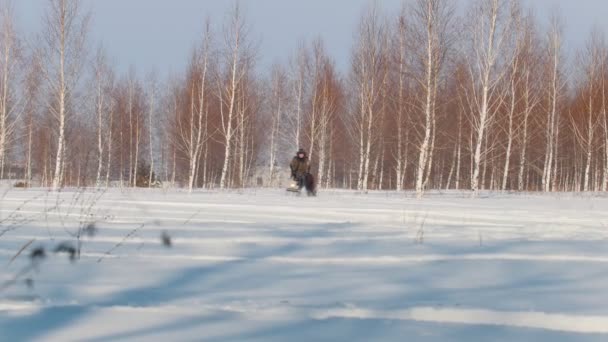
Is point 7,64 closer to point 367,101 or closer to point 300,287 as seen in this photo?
point 367,101

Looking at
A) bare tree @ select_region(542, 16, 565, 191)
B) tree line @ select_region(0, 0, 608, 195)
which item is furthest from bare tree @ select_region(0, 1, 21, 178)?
bare tree @ select_region(542, 16, 565, 191)

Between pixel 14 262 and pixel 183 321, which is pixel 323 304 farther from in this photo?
pixel 14 262

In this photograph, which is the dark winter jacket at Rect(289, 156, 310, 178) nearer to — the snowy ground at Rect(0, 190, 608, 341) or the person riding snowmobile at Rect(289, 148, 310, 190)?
the person riding snowmobile at Rect(289, 148, 310, 190)

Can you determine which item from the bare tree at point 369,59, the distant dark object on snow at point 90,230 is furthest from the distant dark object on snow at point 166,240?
the bare tree at point 369,59

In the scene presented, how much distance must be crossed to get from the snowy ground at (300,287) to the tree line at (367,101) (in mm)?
10345

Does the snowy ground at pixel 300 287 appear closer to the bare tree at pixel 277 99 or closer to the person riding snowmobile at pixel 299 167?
the person riding snowmobile at pixel 299 167

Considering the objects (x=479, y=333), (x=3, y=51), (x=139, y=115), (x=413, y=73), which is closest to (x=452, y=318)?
(x=479, y=333)

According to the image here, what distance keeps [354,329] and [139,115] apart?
128 feet

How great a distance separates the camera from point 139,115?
39406 millimetres

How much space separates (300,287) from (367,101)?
2430 cm

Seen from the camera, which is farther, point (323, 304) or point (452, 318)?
point (323, 304)

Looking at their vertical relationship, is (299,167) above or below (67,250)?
above

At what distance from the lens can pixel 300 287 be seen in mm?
2965

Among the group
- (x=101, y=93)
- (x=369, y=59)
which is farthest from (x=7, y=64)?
(x=369, y=59)
